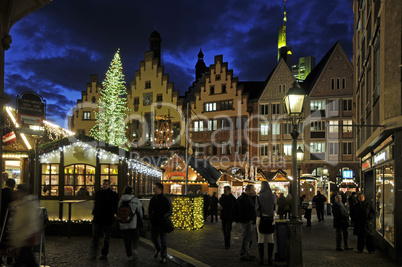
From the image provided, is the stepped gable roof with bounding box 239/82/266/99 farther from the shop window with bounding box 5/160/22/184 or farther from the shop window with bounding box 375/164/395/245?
the shop window with bounding box 375/164/395/245

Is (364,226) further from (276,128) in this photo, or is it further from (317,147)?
(276,128)

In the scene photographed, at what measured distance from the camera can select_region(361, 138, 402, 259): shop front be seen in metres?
11.7

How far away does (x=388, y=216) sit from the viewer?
13234 mm

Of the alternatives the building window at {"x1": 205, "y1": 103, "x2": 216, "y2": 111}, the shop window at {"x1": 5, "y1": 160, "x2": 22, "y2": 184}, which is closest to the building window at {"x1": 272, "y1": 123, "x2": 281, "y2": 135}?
the building window at {"x1": 205, "y1": 103, "x2": 216, "y2": 111}

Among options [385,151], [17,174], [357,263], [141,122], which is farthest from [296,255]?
[141,122]

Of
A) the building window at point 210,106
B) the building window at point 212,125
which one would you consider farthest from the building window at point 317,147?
the building window at point 210,106

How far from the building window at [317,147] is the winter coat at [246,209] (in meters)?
40.7

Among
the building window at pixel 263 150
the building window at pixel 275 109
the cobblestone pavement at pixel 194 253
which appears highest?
the building window at pixel 275 109

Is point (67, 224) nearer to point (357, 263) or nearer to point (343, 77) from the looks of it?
point (357, 263)

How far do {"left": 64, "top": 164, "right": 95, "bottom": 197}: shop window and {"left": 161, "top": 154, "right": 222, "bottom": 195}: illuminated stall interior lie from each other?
12.7 m

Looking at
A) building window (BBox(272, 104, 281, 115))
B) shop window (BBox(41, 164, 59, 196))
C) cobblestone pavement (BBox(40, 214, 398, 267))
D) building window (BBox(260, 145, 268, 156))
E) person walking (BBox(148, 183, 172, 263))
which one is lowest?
cobblestone pavement (BBox(40, 214, 398, 267))

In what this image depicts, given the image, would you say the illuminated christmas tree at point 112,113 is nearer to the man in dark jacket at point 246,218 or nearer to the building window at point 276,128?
the building window at point 276,128

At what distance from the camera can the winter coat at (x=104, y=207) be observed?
37.1 feet

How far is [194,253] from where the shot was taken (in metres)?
12.3
